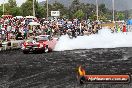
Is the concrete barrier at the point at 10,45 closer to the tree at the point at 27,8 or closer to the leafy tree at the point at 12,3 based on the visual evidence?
the tree at the point at 27,8

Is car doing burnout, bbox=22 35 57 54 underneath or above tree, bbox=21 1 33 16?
underneath

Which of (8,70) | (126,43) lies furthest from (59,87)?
(126,43)

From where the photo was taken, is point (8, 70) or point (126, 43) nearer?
point (8, 70)

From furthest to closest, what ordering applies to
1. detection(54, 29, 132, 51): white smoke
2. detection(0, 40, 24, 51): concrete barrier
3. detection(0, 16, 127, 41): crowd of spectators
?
detection(0, 16, 127, 41): crowd of spectators, detection(0, 40, 24, 51): concrete barrier, detection(54, 29, 132, 51): white smoke

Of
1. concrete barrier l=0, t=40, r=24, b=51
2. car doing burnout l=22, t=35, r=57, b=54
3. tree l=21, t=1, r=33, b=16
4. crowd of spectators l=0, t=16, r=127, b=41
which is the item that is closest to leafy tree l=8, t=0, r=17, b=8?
tree l=21, t=1, r=33, b=16

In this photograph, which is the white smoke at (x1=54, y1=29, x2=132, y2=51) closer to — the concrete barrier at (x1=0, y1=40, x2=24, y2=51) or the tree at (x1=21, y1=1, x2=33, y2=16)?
the concrete barrier at (x1=0, y1=40, x2=24, y2=51)

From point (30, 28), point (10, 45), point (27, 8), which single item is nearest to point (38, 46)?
point (10, 45)

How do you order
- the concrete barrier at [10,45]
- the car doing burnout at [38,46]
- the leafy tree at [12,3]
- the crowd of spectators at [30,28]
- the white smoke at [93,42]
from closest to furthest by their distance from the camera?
1. the car doing burnout at [38,46]
2. the white smoke at [93,42]
3. the concrete barrier at [10,45]
4. the crowd of spectators at [30,28]
5. the leafy tree at [12,3]

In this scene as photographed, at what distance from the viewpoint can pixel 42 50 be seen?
36.6 m

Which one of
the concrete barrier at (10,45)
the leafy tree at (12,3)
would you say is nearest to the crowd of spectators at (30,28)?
the concrete barrier at (10,45)

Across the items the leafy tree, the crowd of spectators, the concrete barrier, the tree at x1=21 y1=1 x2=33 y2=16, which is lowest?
the concrete barrier

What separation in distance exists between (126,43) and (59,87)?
97.6 feet

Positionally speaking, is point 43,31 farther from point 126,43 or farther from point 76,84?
point 76,84

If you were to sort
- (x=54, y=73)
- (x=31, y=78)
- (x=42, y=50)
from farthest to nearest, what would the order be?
1. (x=42, y=50)
2. (x=54, y=73)
3. (x=31, y=78)
